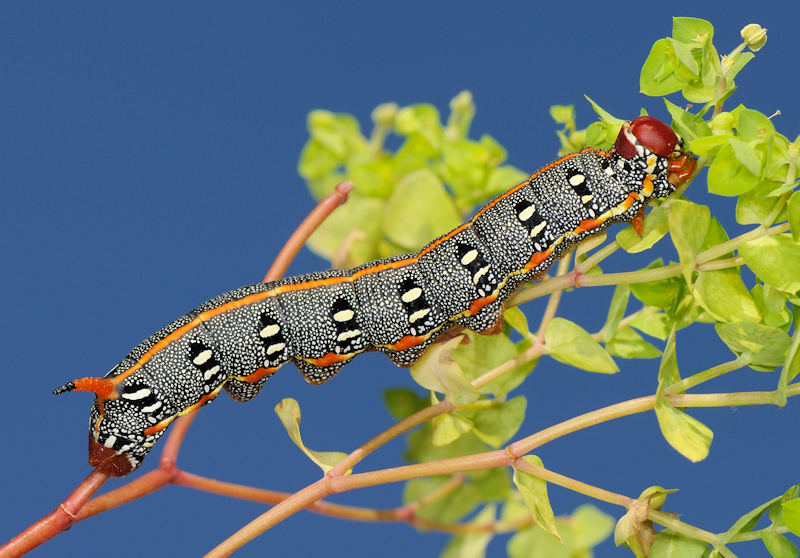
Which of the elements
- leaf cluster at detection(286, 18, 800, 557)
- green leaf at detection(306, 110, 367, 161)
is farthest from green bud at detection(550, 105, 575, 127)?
green leaf at detection(306, 110, 367, 161)

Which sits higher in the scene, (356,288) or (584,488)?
(356,288)

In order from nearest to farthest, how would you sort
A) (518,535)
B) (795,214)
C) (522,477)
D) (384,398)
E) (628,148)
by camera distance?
1. (795,214)
2. (522,477)
3. (628,148)
4. (384,398)
5. (518,535)

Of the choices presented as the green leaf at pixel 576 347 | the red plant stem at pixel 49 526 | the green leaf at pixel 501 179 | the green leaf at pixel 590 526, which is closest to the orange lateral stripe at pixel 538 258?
the green leaf at pixel 576 347

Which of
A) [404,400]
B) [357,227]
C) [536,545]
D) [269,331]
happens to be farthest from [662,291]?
[536,545]

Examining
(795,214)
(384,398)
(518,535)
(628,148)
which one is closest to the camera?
(795,214)

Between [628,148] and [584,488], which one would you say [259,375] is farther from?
[628,148]

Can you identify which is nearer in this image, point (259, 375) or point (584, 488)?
point (584, 488)

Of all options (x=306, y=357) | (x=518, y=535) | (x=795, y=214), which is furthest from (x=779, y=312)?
(x=518, y=535)

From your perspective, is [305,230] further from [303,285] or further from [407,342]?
[407,342]
